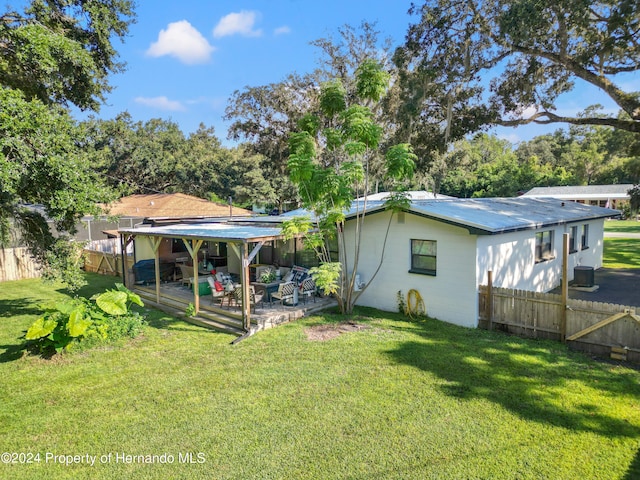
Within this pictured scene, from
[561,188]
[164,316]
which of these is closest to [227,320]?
[164,316]

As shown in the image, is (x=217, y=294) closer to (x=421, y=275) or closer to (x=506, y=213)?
(x=421, y=275)

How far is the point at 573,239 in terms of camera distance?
584 inches

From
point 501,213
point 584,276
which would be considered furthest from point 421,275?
point 584,276

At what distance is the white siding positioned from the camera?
32.4 feet

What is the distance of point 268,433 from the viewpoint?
17.5ft

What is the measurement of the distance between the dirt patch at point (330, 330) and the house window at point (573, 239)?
9.45 meters

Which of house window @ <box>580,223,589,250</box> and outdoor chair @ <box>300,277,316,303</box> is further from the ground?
house window @ <box>580,223,589,250</box>

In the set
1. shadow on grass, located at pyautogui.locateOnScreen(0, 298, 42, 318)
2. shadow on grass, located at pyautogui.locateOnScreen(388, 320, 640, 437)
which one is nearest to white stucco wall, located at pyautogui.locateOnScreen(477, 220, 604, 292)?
shadow on grass, located at pyautogui.locateOnScreen(388, 320, 640, 437)

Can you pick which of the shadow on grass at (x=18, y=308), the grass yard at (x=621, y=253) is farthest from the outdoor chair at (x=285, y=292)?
the grass yard at (x=621, y=253)

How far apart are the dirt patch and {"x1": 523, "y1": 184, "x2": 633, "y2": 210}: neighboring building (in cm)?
4294

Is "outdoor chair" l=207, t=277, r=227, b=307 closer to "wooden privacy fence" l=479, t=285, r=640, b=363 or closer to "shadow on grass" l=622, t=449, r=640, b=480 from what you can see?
"wooden privacy fence" l=479, t=285, r=640, b=363

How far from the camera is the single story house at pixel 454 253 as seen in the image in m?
9.85

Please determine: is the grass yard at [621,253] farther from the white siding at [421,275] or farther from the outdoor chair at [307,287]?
the outdoor chair at [307,287]

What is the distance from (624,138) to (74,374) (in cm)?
3208
